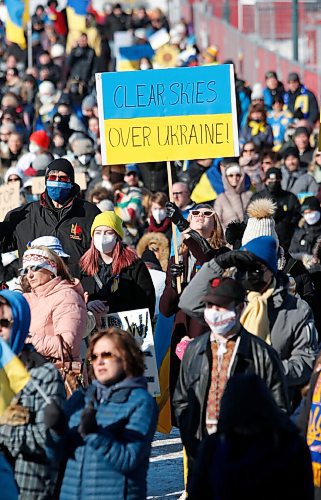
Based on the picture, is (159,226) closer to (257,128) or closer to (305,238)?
(305,238)

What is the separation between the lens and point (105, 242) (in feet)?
31.0

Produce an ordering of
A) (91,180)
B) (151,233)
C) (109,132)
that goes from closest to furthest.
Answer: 1. (109,132)
2. (151,233)
3. (91,180)

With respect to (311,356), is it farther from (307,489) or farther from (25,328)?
(307,489)

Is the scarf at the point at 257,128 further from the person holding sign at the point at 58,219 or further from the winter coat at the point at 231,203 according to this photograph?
the person holding sign at the point at 58,219

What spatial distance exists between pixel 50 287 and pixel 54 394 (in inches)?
68.1

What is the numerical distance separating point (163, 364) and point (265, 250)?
237cm

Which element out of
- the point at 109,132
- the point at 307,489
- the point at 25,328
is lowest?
the point at 307,489

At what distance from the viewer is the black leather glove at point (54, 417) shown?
634 cm

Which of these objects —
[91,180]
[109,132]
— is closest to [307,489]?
[109,132]

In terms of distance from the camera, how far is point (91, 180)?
16656 mm

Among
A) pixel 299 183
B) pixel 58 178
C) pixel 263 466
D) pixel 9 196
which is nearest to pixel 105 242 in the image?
pixel 58 178

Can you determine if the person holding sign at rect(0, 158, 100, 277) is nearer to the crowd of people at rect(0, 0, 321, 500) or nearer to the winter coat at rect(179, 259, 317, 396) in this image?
the crowd of people at rect(0, 0, 321, 500)

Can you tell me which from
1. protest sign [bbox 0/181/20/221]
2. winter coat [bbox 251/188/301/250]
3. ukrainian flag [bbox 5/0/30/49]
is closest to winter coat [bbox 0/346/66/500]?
protest sign [bbox 0/181/20/221]

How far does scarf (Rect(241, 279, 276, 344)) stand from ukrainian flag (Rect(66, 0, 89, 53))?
23203 millimetres
